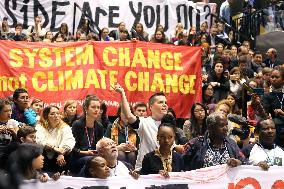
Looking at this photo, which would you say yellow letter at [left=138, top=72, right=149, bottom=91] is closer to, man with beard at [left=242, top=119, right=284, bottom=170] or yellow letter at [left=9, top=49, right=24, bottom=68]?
yellow letter at [left=9, top=49, right=24, bottom=68]

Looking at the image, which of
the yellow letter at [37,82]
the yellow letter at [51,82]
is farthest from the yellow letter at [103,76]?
the yellow letter at [37,82]

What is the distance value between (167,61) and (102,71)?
1199mm

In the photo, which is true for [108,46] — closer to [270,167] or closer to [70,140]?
[70,140]

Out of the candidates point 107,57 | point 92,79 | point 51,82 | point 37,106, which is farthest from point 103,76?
point 37,106

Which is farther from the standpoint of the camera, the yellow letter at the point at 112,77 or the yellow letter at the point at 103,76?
the yellow letter at the point at 112,77

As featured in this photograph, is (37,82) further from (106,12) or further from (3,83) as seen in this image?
(106,12)

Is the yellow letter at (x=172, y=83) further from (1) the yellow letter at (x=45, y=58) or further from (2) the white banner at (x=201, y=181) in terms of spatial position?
(2) the white banner at (x=201, y=181)

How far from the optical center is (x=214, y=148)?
6.68 metres

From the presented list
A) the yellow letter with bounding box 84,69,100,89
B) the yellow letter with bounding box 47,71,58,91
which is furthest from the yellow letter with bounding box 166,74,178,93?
the yellow letter with bounding box 47,71,58,91

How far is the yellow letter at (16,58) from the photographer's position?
A: 416 inches

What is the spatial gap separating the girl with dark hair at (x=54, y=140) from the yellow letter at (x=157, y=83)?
3877 millimetres

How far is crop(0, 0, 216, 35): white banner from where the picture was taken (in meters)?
15.4

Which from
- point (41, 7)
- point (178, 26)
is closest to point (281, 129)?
point (178, 26)

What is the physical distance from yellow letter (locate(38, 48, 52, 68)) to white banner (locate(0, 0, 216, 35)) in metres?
4.64
